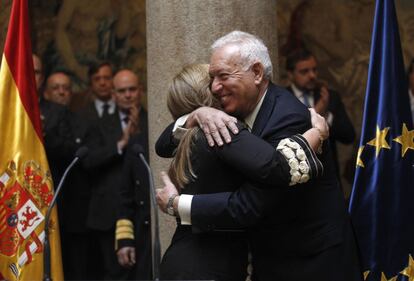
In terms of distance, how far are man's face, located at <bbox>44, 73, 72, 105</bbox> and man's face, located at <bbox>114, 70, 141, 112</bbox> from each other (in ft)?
1.95

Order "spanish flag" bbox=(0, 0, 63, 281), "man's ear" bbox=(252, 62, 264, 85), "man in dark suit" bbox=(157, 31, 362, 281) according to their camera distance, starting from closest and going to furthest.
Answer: "man in dark suit" bbox=(157, 31, 362, 281)
"man's ear" bbox=(252, 62, 264, 85)
"spanish flag" bbox=(0, 0, 63, 281)

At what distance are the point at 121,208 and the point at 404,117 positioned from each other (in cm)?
278

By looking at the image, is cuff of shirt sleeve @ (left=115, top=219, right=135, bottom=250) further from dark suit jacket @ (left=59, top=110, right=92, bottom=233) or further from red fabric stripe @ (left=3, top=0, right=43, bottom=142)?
red fabric stripe @ (left=3, top=0, right=43, bottom=142)

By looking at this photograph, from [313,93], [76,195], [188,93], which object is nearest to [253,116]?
[188,93]

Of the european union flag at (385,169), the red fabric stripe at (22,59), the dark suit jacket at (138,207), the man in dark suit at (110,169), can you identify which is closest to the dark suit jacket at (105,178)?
the man in dark suit at (110,169)

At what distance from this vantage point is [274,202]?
15.2ft

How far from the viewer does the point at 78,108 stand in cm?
1028

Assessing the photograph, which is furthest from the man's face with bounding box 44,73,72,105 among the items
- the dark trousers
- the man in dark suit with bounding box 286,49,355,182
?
the man in dark suit with bounding box 286,49,355,182

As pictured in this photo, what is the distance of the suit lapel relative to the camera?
15.6 feet

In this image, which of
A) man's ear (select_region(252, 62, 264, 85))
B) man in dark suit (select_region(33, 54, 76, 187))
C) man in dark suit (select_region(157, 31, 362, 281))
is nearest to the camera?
man in dark suit (select_region(157, 31, 362, 281))

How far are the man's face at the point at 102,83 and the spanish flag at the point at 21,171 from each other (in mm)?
2909

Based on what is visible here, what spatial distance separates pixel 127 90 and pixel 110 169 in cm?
63

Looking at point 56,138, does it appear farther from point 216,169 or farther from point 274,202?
point 274,202

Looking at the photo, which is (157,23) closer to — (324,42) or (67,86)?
(67,86)
